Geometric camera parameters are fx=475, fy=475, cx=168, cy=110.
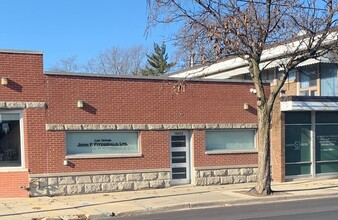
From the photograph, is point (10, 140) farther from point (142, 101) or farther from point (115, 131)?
point (142, 101)

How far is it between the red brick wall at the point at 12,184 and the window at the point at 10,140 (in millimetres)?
364

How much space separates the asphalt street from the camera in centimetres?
1087

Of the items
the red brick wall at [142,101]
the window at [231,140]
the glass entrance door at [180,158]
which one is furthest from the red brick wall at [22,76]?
the window at [231,140]

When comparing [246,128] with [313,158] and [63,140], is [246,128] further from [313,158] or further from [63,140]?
[63,140]

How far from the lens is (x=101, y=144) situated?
16.0 meters

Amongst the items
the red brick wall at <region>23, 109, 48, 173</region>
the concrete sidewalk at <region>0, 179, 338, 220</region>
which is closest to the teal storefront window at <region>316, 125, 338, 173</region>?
the concrete sidewalk at <region>0, 179, 338, 220</region>

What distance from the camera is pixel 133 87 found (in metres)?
16.4

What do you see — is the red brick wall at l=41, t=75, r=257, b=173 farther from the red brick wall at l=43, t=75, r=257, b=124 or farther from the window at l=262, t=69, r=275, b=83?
the window at l=262, t=69, r=275, b=83

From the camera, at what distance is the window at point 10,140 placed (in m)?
14.8

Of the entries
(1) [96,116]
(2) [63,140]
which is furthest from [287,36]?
(2) [63,140]

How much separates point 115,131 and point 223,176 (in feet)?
14.6

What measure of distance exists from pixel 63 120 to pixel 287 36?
24.7 ft

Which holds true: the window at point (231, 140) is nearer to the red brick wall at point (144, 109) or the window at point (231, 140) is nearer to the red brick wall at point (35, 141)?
the red brick wall at point (144, 109)

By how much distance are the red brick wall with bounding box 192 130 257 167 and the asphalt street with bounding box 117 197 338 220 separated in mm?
4316
